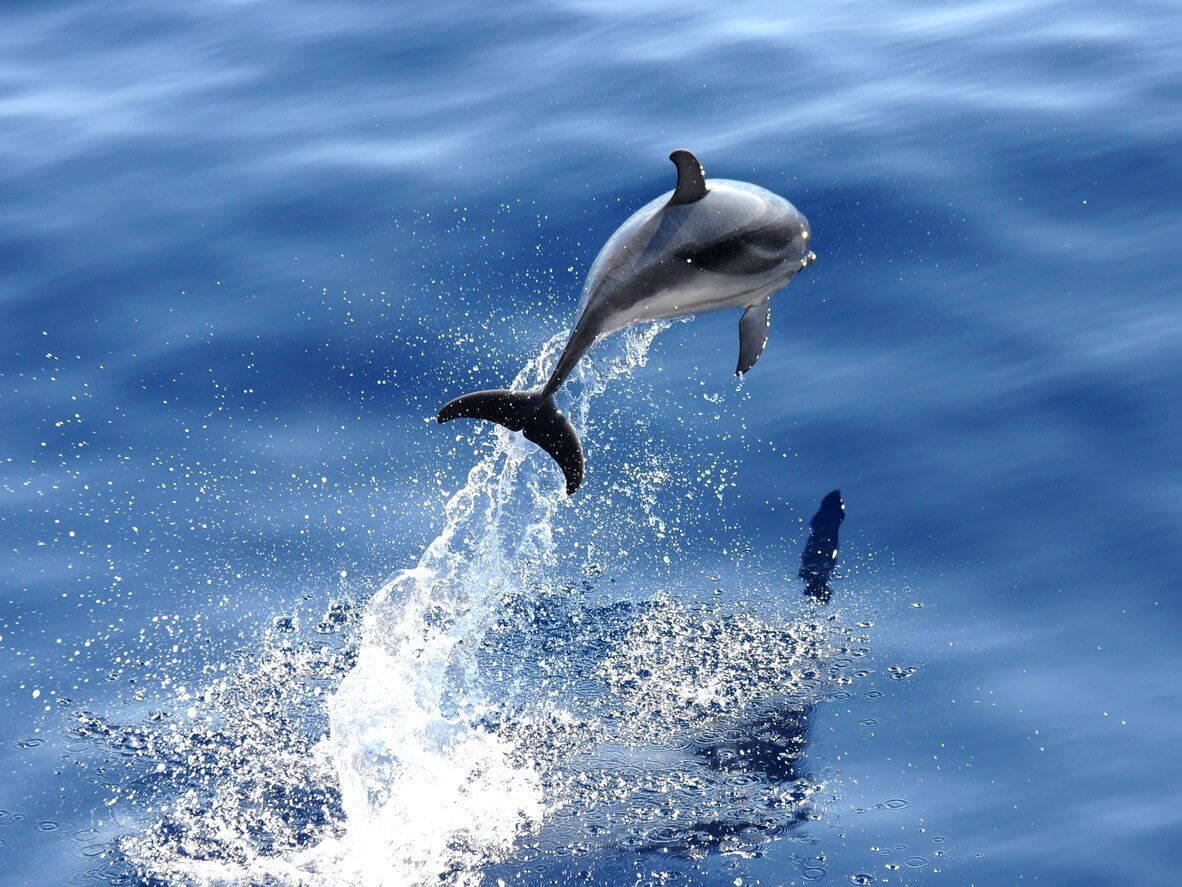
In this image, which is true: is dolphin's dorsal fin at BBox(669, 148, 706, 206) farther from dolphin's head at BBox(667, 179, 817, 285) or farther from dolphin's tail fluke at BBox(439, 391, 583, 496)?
dolphin's tail fluke at BBox(439, 391, 583, 496)

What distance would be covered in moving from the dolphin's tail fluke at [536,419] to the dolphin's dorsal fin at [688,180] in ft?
4.28

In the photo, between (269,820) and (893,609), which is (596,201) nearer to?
(893,609)

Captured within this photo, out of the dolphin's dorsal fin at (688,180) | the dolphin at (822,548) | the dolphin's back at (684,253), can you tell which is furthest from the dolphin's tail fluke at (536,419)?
the dolphin at (822,548)

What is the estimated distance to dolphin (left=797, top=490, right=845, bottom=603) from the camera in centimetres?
973

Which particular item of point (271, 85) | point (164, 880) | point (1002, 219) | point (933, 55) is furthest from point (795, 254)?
point (271, 85)

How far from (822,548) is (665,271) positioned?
8.20ft

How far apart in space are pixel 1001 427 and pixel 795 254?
7.63ft

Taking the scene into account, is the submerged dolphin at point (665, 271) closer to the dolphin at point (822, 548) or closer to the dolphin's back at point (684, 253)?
the dolphin's back at point (684, 253)

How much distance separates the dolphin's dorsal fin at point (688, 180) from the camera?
27.0 ft

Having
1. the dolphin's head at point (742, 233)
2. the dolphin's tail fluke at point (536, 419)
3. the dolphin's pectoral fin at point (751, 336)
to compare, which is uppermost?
the dolphin's head at point (742, 233)

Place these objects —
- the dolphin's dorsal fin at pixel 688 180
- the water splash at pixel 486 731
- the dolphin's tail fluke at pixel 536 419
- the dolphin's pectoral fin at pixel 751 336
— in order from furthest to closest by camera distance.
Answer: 1. the dolphin's pectoral fin at pixel 751 336
2. the dolphin's tail fluke at pixel 536 419
3. the dolphin's dorsal fin at pixel 688 180
4. the water splash at pixel 486 731

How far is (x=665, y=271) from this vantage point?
8.42 meters

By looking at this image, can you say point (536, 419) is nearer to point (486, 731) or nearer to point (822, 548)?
point (486, 731)

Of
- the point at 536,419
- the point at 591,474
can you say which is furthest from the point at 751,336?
the point at 591,474
